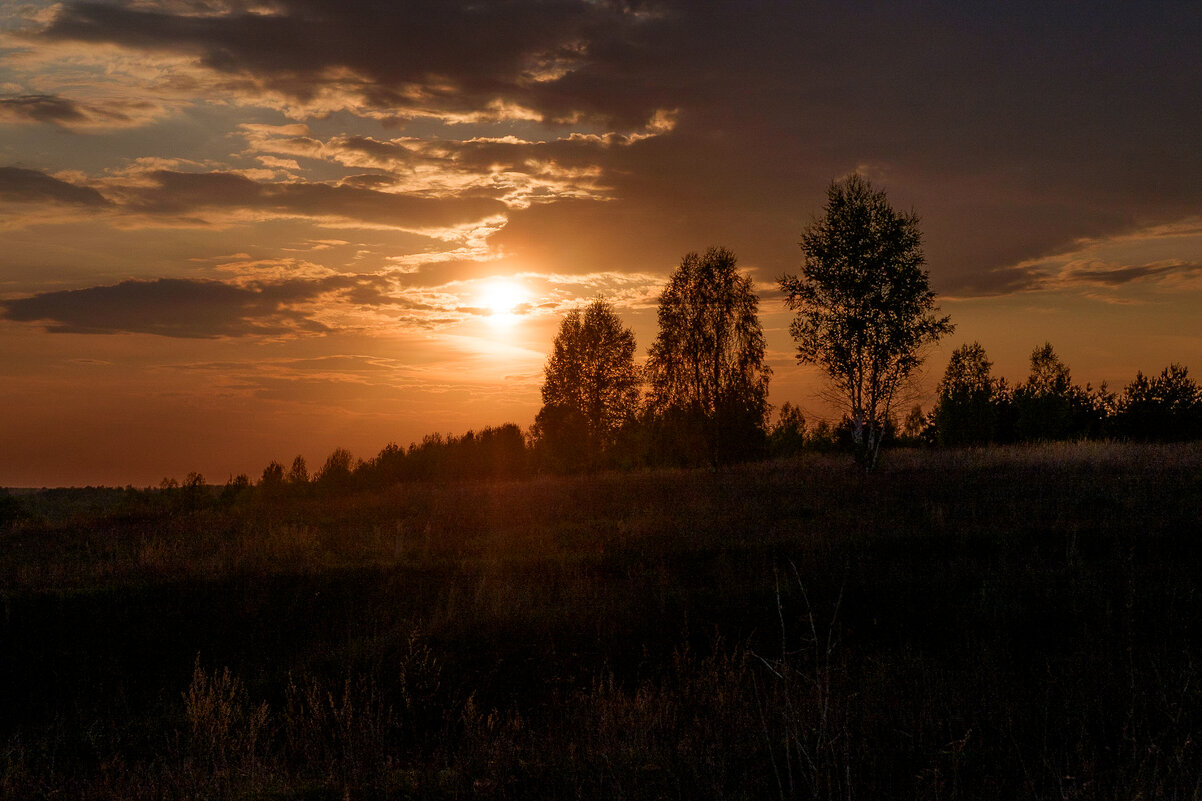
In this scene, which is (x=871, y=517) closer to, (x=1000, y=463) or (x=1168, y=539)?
(x=1168, y=539)

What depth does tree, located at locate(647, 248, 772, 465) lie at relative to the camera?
33656 mm

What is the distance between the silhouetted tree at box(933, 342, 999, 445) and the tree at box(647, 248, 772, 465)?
30.8m

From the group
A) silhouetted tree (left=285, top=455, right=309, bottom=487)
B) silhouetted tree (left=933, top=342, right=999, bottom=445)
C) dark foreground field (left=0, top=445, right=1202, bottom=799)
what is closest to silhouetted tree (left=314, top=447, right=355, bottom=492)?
silhouetted tree (left=285, top=455, right=309, bottom=487)

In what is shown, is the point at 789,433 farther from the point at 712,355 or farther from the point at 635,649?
the point at 635,649

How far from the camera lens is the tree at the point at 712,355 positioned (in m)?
33.7

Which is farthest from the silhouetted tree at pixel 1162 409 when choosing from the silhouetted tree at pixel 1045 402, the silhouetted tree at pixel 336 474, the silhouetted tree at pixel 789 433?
the silhouetted tree at pixel 336 474

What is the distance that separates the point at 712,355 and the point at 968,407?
37536 mm

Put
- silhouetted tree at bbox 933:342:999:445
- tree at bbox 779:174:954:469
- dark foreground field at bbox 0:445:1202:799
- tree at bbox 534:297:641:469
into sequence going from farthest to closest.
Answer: silhouetted tree at bbox 933:342:999:445 < tree at bbox 534:297:641:469 < tree at bbox 779:174:954:469 < dark foreground field at bbox 0:445:1202:799

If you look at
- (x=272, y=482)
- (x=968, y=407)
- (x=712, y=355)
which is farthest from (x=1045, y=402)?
(x=272, y=482)

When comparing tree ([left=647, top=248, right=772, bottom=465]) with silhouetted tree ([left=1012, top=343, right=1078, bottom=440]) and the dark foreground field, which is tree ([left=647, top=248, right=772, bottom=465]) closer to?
the dark foreground field

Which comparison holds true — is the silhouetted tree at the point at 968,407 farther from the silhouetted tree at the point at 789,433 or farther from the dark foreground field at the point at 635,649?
the dark foreground field at the point at 635,649

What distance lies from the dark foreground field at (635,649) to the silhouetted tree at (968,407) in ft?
138

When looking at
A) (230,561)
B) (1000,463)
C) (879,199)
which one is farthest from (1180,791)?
(879,199)

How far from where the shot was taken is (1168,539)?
14.0m
